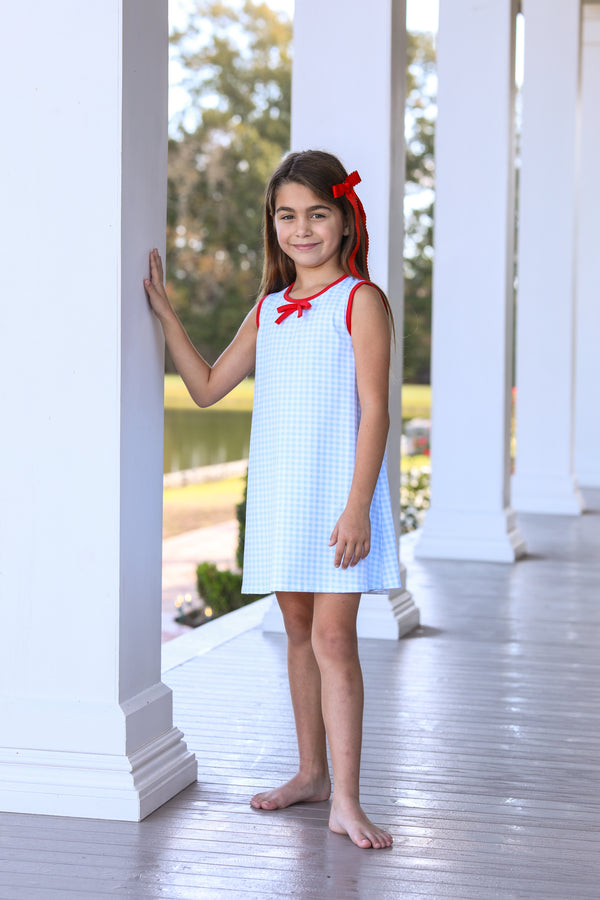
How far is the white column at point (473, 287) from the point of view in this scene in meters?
7.13

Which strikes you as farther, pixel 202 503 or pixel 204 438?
pixel 204 438

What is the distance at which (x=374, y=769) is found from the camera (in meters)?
3.29

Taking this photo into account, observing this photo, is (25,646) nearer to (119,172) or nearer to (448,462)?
(119,172)

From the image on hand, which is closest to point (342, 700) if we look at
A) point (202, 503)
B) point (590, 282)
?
point (590, 282)

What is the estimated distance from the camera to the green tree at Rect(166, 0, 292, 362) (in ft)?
105

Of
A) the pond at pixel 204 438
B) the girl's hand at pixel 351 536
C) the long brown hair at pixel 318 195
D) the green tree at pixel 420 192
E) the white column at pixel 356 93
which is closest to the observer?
the girl's hand at pixel 351 536

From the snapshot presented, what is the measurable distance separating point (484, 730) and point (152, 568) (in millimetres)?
1334

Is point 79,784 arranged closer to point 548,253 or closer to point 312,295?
point 312,295

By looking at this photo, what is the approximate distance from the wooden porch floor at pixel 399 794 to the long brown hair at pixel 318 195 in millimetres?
1290

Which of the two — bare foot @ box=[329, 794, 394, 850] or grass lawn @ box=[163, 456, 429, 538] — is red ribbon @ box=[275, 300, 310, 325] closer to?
bare foot @ box=[329, 794, 394, 850]

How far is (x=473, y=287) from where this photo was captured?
728 cm

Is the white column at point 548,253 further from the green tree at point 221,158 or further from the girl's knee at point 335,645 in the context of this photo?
the green tree at point 221,158

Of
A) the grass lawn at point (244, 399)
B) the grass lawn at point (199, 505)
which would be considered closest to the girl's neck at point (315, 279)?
the grass lawn at point (199, 505)

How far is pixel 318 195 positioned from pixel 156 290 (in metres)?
0.52
